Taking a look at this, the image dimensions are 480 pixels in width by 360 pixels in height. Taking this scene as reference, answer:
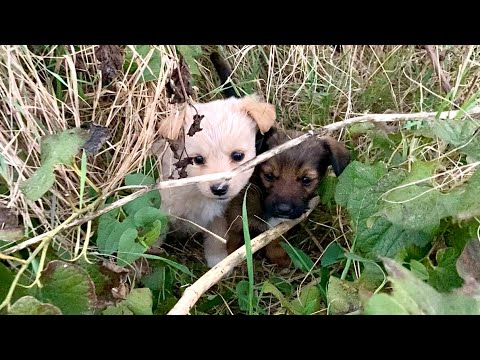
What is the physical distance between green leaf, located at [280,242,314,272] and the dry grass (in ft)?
0.14

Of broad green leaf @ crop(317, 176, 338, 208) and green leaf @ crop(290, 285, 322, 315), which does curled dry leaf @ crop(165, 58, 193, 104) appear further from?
green leaf @ crop(290, 285, 322, 315)

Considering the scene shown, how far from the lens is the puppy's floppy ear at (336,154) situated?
2.14 meters

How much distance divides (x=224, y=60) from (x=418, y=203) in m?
1.26

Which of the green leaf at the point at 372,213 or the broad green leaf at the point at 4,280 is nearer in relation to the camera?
the broad green leaf at the point at 4,280

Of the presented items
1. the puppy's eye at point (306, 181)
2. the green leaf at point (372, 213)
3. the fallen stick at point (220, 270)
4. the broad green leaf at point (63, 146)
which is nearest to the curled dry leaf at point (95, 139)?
the broad green leaf at point (63, 146)

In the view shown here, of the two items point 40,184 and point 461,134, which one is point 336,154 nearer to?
point 461,134

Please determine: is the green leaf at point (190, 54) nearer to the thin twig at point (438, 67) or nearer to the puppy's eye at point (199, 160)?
the puppy's eye at point (199, 160)

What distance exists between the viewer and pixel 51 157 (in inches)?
61.8

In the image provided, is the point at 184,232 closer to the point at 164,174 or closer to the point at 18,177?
the point at 164,174

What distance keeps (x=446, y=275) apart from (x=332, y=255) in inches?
21.2

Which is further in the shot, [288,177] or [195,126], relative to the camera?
[288,177]

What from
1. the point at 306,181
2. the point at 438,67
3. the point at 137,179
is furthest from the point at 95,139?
the point at 438,67

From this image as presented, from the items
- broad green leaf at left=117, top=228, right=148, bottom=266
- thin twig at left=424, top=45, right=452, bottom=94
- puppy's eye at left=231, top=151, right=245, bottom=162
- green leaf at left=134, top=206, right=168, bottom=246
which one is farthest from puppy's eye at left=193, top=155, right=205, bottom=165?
thin twig at left=424, top=45, right=452, bottom=94

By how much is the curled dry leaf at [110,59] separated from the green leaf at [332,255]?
0.91 meters
